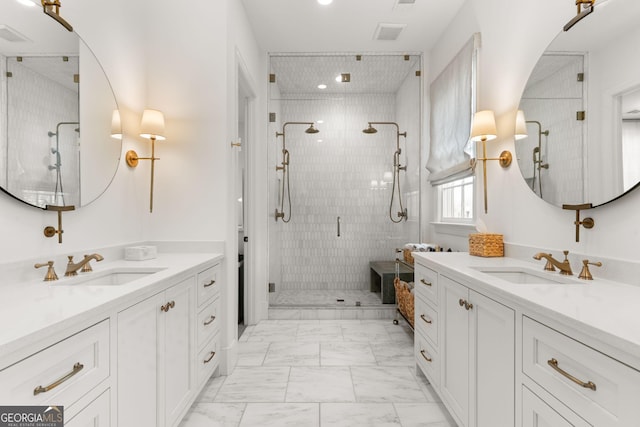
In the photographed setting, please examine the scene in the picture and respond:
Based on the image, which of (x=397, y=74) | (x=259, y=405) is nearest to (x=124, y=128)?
(x=259, y=405)

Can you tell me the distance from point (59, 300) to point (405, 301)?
2601 millimetres

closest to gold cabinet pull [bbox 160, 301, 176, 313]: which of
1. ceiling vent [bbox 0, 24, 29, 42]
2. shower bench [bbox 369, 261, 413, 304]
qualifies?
ceiling vent [bbox 0, 24, 29, 42]

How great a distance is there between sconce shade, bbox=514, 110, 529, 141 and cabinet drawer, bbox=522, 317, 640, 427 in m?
1.29

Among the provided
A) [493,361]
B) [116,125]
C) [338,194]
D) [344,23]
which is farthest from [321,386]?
[344,23]

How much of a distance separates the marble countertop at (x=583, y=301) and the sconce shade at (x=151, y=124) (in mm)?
2008

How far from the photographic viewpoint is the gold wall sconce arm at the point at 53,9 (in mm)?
1548

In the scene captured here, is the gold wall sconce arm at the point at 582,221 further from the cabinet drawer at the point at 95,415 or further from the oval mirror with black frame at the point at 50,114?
the oval mirror with black frame at the point at 50,114

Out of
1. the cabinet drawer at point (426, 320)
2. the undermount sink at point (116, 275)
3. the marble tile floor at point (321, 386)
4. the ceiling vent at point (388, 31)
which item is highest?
the ceiling vent at point (388, 31)

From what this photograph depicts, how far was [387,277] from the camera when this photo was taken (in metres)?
3.70

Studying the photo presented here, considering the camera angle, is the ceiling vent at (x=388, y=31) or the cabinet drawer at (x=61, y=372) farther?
the ceiling vent at (x=388, y=31)

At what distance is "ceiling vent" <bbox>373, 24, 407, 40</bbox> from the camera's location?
316 cm

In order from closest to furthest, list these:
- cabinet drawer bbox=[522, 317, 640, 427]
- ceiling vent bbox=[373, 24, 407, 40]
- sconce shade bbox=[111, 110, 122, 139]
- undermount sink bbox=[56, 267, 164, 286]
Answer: cabinet drawer bbox=[522, 317, 640, 427]
undermount sink bbox=[56, 267, 164, 286]
sconce shade bbox=[111, 110, 122, 139]
ceiling vent bbox=[373, 24, 407, 40]

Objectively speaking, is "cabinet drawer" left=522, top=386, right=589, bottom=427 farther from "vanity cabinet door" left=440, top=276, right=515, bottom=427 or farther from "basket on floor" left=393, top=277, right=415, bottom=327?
"basket on floor" left=393, top=277, right=415, bottom=327

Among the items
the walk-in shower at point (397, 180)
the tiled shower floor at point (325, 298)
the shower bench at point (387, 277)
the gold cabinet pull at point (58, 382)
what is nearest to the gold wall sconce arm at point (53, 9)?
the gold cabinet pull at point (58, 382)
